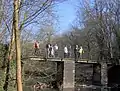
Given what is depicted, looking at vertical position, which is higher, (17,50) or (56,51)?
(56,51)

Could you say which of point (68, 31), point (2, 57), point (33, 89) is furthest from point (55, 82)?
point (68, 31)

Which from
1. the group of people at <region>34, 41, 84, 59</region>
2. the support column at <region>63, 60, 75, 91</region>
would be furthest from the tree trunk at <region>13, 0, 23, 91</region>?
the support column at <region>63, 60, 75, 91</region>

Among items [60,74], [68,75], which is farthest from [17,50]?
[60,74]

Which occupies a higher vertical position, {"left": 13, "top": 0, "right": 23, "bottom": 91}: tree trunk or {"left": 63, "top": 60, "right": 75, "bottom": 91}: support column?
{"left": 13, "top": 0, "right": 23, "bottom": 91}: tree trunk

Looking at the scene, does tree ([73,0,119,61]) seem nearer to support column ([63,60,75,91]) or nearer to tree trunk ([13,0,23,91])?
support column ([63,60,75,91])

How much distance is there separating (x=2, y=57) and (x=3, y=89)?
2051 millimetres

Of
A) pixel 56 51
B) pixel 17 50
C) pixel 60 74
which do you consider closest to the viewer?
pixel 17 50

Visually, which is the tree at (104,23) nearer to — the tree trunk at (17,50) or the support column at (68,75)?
the support column at (68,75)

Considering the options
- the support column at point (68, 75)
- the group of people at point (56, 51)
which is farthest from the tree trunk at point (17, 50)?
the support column at point (68, 75)

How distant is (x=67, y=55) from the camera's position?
165 feet

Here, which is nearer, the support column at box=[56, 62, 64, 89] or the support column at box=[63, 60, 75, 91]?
the support column at box=[56, 62, 64, 89]

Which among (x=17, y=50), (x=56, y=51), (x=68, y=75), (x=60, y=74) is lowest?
(x=68, y=75)

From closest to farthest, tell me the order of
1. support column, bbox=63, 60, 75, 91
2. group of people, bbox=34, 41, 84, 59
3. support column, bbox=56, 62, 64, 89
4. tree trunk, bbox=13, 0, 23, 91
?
tree trunk, bbox=13, 0, 23, 91 < group of people, bbox=34, 41, 84, 59 < support column, bbox=56, 62, 64, 89 < support column, bbox=63, 60, 75, 91

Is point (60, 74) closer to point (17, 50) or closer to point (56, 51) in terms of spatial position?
point (56, 51)
